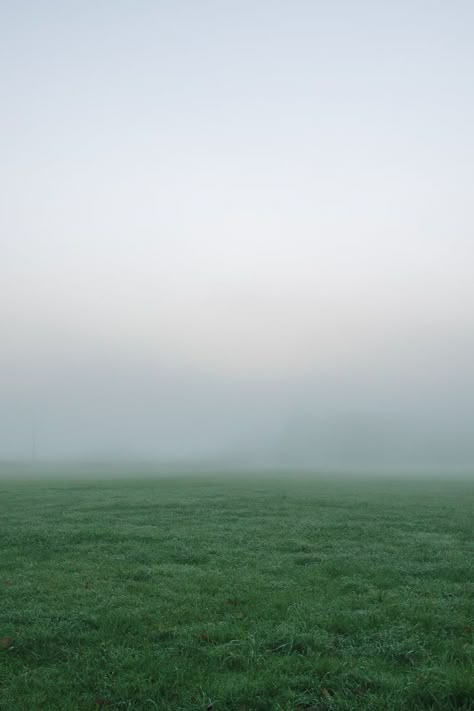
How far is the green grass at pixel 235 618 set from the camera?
866 cm

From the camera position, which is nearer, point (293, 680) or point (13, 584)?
point (293, 680)

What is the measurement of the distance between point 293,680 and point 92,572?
902cm

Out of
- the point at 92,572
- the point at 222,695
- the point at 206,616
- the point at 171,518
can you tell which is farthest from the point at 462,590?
the point at 171,518

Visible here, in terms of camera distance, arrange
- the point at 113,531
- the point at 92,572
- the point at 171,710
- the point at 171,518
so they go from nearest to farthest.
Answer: the point at 171,710, the point at 92,572, the point at 113,531, the point at 171,518

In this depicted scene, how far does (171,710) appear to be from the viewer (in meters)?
8.16

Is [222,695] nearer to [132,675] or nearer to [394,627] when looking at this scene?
[132,675]

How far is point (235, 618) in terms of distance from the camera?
1195cm

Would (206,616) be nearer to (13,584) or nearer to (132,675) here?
(132,675)

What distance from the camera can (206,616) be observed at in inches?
478

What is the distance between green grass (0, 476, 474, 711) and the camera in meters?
8.66

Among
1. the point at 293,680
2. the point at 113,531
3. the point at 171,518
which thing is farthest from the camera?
the point at 171,518

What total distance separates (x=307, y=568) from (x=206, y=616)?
17.9 feet

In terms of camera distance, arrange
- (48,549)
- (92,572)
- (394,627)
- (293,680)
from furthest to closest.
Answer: (48,549) → (92,572) → (394,627) → (293,680)

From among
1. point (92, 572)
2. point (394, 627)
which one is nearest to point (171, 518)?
point (92, 572)
